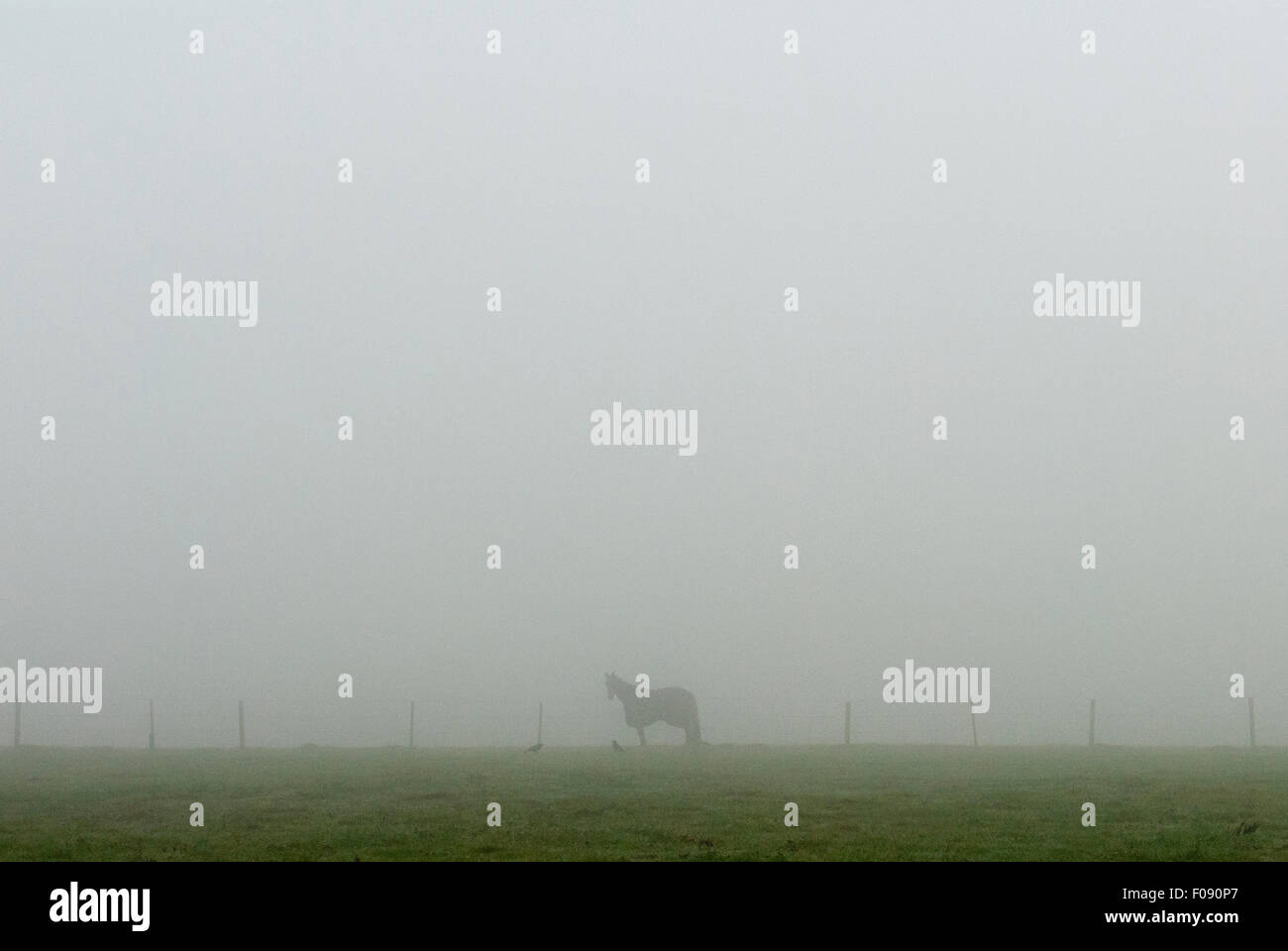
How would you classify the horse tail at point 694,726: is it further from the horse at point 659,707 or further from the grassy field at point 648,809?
the grassy field at point 648,809

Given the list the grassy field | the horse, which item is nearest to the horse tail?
the horse

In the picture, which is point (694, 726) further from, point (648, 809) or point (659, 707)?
point (648, 809)

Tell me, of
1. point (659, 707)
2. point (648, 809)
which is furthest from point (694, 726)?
point (648, 809)

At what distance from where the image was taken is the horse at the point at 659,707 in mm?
51188

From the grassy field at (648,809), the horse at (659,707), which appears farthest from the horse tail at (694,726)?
the grassy field at (648,809)

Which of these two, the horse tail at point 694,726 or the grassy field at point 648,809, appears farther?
the horse tail at point 694,726

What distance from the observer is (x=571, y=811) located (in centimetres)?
2586

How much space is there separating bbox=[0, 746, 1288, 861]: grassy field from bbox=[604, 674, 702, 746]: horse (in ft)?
33.7

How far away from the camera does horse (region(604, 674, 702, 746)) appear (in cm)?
5119

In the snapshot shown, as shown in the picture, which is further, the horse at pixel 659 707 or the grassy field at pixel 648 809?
the horse at pixel 659 707

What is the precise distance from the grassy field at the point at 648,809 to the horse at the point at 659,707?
10.3m
